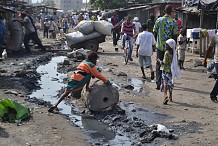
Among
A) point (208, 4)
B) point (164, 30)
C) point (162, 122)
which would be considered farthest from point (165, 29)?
point (208, 4)

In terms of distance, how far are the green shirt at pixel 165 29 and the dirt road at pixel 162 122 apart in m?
1.22

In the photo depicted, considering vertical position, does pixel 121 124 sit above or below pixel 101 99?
below

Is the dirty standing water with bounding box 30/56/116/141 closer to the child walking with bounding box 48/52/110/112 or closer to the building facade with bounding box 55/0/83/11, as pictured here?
the child walking with bounding box 48/52/110/112

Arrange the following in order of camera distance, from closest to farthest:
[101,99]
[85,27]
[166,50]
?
[101,99], [166,50], [85,27]

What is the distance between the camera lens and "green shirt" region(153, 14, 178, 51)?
9.02 metres

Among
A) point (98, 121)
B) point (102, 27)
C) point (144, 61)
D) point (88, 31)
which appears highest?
point (102, 27)

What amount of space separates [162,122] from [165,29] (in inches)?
122

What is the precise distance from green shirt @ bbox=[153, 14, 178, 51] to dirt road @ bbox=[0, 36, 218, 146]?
1.22 m

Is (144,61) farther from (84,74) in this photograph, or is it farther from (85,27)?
(85,27)

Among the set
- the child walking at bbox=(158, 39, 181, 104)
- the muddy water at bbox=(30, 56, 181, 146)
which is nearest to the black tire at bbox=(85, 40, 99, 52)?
the muddy water at bbox=(30, 56, 181, 146)

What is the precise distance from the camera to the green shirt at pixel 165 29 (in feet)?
29.6

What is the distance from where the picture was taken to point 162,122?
669 centimetres

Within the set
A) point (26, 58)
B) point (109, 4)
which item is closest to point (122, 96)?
point (26, 58)

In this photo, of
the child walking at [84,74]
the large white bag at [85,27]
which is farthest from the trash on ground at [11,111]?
the large white bag at [85,27]
